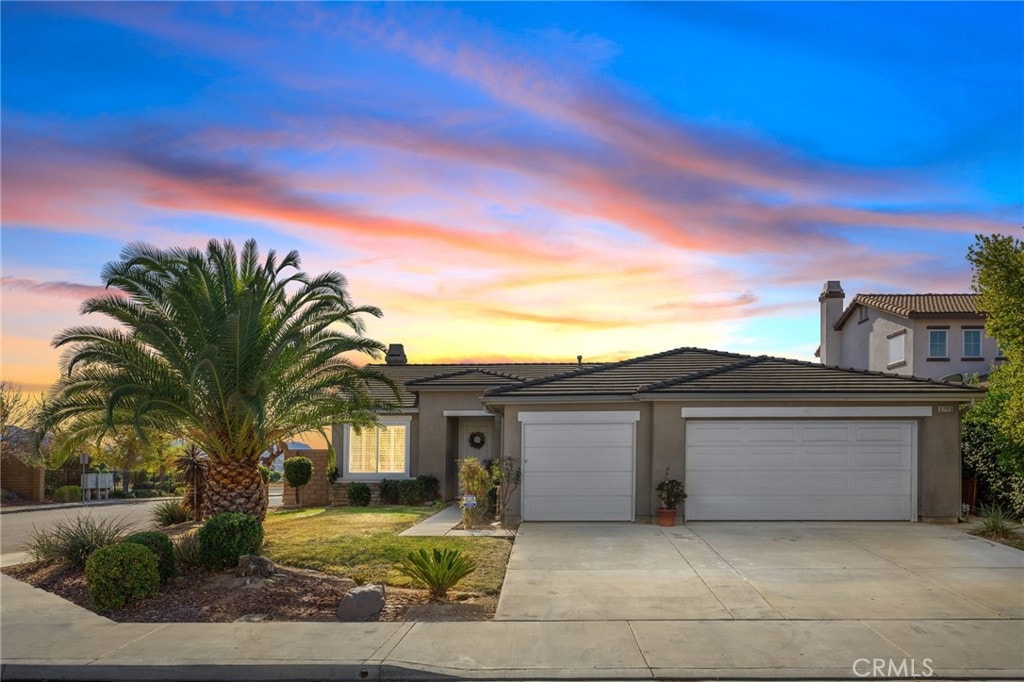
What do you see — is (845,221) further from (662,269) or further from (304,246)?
(304,246)

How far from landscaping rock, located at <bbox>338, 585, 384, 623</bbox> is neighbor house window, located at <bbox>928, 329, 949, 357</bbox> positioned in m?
28.9

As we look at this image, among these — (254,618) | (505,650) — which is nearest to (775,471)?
(505,650)

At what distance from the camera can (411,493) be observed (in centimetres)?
2186

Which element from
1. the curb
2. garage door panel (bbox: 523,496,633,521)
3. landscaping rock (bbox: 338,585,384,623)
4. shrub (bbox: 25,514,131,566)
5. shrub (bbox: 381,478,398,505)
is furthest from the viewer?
the curb

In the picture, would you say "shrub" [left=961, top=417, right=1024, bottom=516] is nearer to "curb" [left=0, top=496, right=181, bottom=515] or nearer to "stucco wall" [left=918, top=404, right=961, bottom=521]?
"stucco wall" [left=918, top=404, right=961, bottom=521]

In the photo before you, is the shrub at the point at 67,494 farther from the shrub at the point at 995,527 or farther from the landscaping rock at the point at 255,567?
the shrub at the point at 995,527

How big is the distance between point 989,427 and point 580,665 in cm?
1335

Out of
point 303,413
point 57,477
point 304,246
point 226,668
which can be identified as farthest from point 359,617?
point 57,477

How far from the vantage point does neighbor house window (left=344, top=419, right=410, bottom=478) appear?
23.1 m

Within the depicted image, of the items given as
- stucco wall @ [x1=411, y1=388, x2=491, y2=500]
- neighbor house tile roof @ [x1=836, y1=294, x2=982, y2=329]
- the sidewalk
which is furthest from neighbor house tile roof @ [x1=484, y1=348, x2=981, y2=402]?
neighbor house tile roof @ [x1=836, y1=294, x2=982, y2=329]

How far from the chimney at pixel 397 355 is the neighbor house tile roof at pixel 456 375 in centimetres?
201

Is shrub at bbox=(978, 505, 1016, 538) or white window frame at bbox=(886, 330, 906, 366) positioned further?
white window frame at bbox=(886, 330, 906, 366)

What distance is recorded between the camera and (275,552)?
13.1 meters

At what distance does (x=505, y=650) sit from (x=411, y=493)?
14461 millimetres
